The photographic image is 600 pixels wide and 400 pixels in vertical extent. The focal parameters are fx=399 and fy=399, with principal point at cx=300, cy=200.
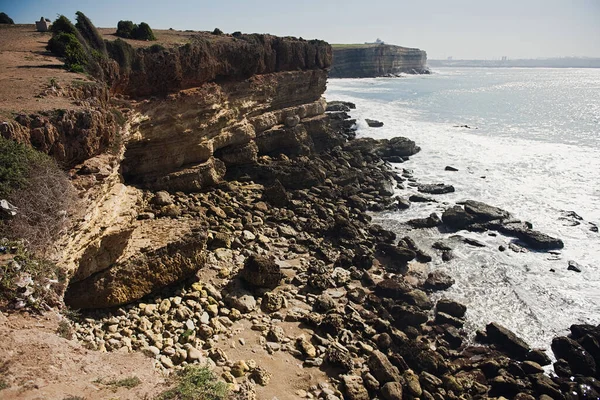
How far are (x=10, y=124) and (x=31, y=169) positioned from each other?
1.77 metres

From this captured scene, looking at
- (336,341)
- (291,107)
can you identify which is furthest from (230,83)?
(336,341)

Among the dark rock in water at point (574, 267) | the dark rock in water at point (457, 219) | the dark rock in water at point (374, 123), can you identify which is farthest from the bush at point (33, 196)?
the dark rock in water at point (374, 123)

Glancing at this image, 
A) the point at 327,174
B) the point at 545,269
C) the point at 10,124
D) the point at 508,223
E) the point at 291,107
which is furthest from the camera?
the point at 291,107

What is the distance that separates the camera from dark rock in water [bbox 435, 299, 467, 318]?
1633 cm

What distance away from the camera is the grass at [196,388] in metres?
6.43

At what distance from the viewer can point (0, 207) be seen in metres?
8.03

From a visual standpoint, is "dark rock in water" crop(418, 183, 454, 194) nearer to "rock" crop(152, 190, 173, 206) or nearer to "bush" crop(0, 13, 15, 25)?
"rock" crop(152, 190, 173, 206)

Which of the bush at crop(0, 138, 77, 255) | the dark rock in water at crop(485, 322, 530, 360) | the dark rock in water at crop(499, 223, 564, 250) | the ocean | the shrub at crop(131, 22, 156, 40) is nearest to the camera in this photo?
the bush at crop(0, 138, 77, 255)

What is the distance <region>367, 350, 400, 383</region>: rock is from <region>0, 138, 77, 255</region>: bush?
970cm

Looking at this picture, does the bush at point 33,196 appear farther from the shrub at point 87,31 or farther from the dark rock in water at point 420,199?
the dark rock in water at point 420,199

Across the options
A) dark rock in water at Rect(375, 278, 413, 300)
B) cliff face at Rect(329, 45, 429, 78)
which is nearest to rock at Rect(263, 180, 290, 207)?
dark rock in water at Rect(375, 278, 413, 300)

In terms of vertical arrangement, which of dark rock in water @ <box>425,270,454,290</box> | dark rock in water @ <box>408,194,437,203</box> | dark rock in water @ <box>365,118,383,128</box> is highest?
dark rock in water @ <box>365,118,383,128</box>

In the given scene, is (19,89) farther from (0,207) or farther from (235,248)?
(235,248)

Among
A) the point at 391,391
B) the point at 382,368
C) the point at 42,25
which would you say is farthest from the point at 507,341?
the point at 42,25
